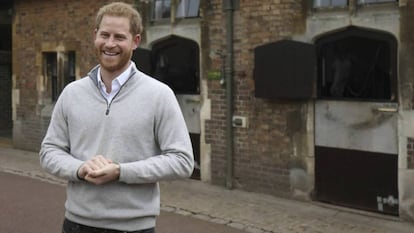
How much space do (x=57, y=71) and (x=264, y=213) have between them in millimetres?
6904

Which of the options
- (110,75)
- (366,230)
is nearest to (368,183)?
(366,230)

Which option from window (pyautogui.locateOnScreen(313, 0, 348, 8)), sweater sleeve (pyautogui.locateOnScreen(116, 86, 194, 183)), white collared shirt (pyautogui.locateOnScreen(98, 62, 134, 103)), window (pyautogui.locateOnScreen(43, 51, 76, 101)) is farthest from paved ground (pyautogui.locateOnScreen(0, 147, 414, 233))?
white collared shirt (pyautogui.locateOnScreen(98, 62, 134, 103))

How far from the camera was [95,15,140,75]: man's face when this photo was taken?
224cm

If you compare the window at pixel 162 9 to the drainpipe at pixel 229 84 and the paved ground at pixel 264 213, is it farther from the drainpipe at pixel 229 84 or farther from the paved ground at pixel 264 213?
the paved ground at pixel 264 213

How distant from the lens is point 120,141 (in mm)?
2252

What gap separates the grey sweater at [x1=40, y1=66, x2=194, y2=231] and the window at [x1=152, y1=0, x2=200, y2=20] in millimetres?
6970

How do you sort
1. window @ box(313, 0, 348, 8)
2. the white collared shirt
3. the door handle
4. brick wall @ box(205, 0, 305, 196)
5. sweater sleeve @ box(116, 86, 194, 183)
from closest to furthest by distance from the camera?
sweater sleeve @ box(116, 86, 194, 183) → the white collared shirt → the door handle → window @ box(313, 0, 348, 8) → brick wall @ box(205, 0, 305, 196)

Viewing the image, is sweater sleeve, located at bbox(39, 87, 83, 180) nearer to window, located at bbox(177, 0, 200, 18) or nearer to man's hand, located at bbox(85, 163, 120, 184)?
man's hand, located at bbox(85, 163, 120, 184)

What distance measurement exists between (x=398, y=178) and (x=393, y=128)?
0.64 meters

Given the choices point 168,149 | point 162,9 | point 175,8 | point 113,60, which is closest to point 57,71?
point 162,9

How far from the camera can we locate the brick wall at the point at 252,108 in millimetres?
7766

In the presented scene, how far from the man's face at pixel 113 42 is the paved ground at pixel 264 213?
4.24 m

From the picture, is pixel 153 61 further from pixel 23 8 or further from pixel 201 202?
pixel 23 8

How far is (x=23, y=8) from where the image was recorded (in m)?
12.7
